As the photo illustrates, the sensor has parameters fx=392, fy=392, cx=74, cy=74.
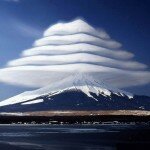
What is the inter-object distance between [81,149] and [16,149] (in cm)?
1143

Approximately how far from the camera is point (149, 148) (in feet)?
214

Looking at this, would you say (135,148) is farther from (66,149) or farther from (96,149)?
(66,149)

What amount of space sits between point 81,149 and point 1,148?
14.3 metres

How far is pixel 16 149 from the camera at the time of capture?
6888 centimetres

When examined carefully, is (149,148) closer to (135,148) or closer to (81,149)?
(135,148)

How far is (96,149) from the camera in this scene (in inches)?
2707

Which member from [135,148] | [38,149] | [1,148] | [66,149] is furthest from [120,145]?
[1,148]

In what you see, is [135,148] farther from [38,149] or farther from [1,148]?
[1,148]

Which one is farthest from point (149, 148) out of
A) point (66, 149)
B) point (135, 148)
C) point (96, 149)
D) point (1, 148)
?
point (1, 148)

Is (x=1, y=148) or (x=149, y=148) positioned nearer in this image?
(x=149, y=148)

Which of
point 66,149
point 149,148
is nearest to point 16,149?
point 66,149

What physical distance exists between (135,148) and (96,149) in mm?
6911

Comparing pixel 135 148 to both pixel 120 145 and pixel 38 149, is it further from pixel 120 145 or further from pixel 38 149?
pixel 38 149

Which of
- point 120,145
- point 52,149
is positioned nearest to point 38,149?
point 52,149
